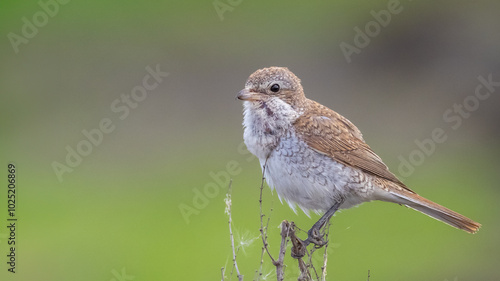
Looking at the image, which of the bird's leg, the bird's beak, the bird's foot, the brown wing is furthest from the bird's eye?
the bird's foot

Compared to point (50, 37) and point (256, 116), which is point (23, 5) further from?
point (256, 116)

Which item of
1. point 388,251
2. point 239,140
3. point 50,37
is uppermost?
point 50,37

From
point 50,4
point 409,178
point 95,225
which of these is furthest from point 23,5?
point 409,178

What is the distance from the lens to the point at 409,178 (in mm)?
15258

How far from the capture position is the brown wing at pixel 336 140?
7410 mm

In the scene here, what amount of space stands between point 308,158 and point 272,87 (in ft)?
2.12

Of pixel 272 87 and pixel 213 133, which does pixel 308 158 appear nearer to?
pixel 272 87

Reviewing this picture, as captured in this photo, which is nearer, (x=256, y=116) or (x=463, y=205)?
(x=256, y=116)

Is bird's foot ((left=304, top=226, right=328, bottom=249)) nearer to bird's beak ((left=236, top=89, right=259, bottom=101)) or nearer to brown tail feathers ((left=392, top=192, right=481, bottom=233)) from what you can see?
brown tail feathers ((left=392, top=192, right=481, bottom=233))

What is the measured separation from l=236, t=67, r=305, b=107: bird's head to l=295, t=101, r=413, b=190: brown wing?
0.19 metres

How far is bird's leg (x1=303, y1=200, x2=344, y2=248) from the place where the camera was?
23.4ft

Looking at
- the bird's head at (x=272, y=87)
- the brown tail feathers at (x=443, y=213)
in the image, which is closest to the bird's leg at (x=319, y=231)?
the brown tail feathers at (x=443, y=213)

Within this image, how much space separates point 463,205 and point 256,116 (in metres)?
8.61

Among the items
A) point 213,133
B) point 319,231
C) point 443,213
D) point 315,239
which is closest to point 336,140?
point 319,231
